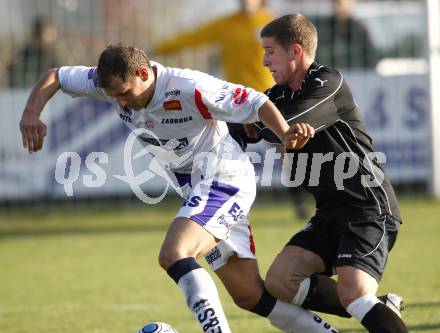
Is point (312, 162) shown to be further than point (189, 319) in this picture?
No

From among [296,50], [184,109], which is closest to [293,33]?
[296,50]

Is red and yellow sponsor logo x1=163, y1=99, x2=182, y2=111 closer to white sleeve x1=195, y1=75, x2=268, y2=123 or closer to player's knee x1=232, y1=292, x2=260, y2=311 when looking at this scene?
white sleeve x1=195, y1=75, x2=268, y2=123

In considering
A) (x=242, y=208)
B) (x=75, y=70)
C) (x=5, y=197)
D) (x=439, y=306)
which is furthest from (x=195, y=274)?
(x=5, y=197)

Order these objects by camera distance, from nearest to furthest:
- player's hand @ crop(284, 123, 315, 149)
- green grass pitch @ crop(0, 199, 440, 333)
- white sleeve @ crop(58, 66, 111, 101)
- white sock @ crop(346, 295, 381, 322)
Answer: player's hand @ crop(284, 123, 315, 149)
white sock @ crop(346, 295, 381, 322)
white sleeve @ crop(58, 66, 111, 101)
green grass pitch @ crop(0, 199, 440, 333)

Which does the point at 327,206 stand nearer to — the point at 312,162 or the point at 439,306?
the point at 312,162

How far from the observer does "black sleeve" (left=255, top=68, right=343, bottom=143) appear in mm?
4867

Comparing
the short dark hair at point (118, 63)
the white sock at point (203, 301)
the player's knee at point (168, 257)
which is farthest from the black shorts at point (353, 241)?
the short dark hair at point (118, 63)

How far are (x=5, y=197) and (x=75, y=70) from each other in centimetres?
710

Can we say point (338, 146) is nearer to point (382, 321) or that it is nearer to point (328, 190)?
point (328, 190)

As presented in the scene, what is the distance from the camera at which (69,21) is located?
12.4 meters

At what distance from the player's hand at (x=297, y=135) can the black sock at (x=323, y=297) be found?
39.3 inches

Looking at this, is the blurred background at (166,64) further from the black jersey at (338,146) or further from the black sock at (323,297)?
the black jersey at (338,146)

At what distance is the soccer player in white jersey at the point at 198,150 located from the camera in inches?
191

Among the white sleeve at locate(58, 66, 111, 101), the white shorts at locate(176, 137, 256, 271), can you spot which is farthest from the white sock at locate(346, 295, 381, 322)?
the white sleeve at locate(58, 66, 111, 101)
